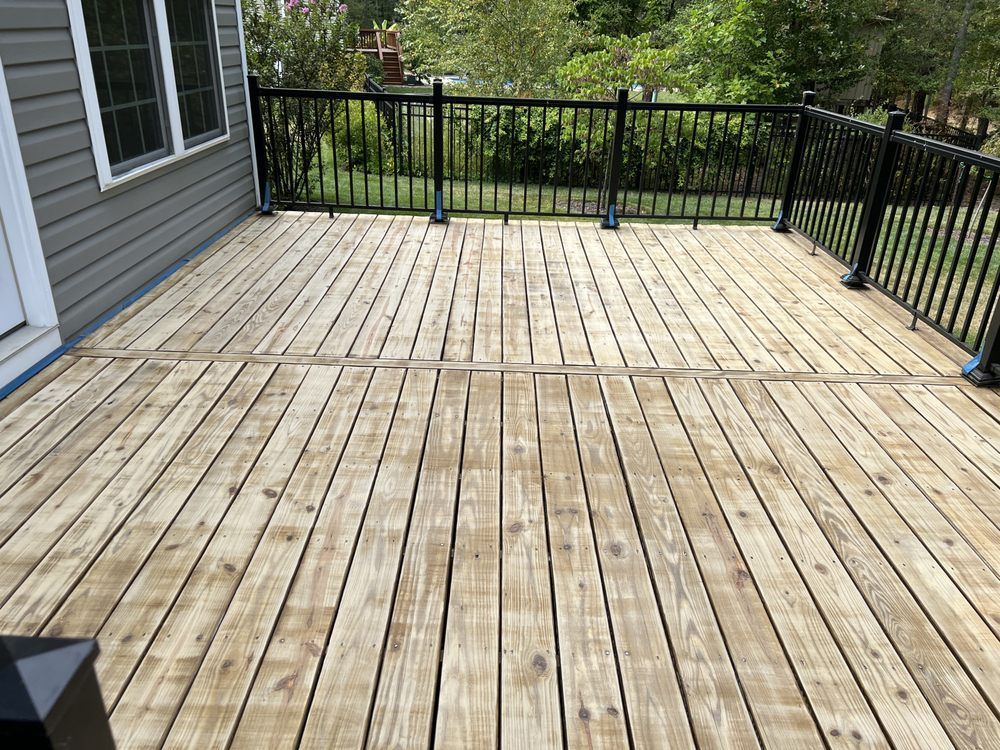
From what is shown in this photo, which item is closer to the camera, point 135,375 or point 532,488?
point 532,488

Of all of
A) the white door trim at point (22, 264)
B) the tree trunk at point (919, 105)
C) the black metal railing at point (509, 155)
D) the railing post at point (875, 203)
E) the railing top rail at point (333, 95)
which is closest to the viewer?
the white door trim at point (22, 264)

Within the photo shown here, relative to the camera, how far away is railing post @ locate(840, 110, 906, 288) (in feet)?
13.0

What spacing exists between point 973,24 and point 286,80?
13.4 m

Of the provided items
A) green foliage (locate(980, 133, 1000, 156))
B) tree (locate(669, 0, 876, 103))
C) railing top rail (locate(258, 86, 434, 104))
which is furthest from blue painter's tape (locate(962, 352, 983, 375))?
green foliage (locate(980, 133, 1000, 156))

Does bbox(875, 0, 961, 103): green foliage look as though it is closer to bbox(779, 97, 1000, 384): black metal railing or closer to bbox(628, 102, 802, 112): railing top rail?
bbox(779, 97, 1000, 384): black metal railing

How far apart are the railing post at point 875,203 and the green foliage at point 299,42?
4.58 metres

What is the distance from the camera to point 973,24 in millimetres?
13594

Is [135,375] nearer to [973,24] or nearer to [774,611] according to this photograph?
[774,611]

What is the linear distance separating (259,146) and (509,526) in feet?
14.6

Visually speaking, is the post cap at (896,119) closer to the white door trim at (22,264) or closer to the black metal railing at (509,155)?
the black metal railing at (509,155)

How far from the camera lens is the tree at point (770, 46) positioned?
1016cm

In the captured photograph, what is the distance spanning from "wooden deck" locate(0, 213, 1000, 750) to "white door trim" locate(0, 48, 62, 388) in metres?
0.14

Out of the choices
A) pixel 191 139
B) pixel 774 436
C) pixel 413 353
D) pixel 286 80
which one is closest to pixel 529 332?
pixel 413 353

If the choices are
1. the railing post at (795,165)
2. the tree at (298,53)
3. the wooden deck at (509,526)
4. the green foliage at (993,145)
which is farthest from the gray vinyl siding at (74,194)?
the green foliage at (993,145)
